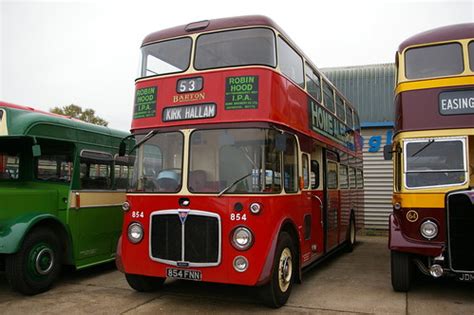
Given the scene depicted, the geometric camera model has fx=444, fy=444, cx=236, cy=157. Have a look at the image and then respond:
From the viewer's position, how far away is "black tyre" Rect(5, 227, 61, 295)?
20.7 feet

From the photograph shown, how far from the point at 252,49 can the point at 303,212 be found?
2.67 m

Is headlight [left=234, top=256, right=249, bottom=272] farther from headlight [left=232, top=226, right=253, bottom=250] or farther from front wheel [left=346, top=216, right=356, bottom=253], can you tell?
front wheel [left=346, top=216, right=356, bottom=253]

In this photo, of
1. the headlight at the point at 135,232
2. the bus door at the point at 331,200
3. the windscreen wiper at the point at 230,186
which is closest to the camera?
the windscreen wiper at the point at 230,186

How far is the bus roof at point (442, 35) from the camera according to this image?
686 cm

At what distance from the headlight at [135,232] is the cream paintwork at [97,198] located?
174 cm

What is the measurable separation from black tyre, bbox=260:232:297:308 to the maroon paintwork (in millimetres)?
2586

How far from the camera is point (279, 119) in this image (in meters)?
5.99

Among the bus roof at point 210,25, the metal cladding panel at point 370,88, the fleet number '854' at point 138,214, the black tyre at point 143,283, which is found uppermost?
the metal cladding panel at point 370,88

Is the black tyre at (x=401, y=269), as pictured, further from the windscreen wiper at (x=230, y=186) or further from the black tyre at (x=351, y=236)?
the black tyre at (x=351, y=236)

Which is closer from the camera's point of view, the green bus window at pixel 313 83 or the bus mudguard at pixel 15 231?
the bus mudguard at pixel 15 231

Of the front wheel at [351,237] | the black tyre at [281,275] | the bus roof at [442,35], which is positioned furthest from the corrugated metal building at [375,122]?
the black tyre at [281,275]

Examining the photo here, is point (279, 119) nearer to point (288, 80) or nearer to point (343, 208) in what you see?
point (288, 80)

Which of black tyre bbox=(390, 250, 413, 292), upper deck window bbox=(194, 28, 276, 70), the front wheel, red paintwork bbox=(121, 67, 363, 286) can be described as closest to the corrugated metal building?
the front wheel

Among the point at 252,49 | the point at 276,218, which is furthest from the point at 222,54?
the point at 276,218
